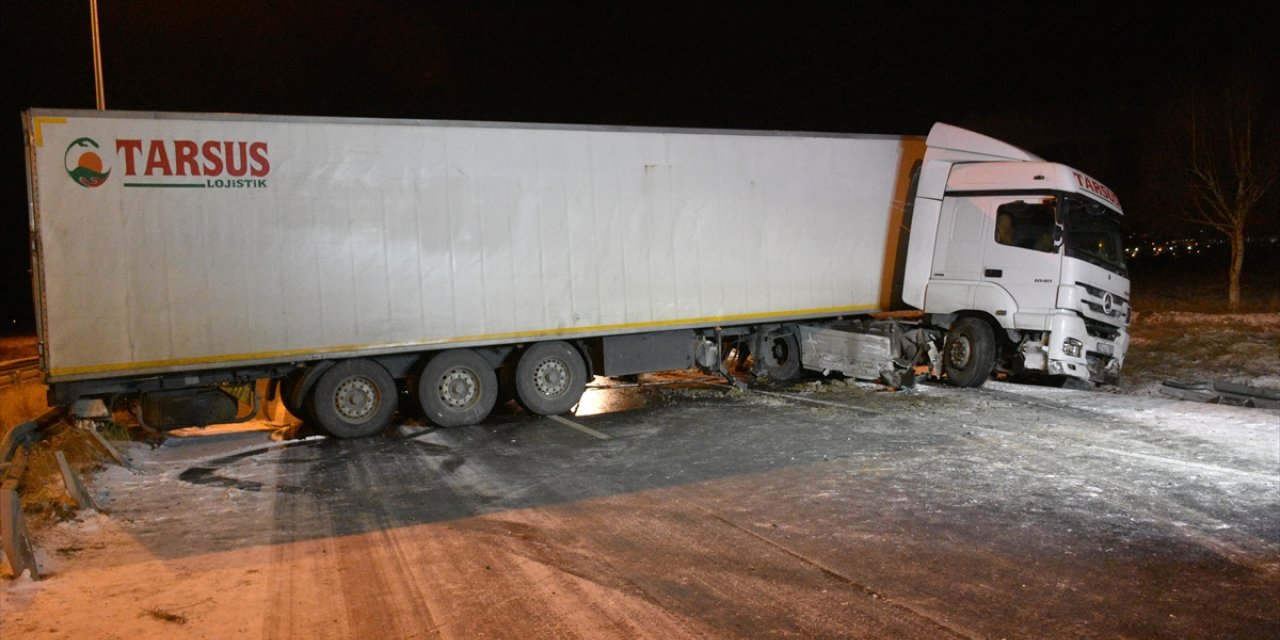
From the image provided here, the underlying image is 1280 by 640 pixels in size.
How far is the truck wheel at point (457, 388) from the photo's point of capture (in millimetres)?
11078

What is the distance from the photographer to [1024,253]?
1302cm

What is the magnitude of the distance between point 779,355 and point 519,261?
5.33 metres

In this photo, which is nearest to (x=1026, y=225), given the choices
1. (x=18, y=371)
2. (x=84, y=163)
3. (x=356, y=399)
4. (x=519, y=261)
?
(x=519, y=261)

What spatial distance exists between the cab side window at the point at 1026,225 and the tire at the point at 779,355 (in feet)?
11.5

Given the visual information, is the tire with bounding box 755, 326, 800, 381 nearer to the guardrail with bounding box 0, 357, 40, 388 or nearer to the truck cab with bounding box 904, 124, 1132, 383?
the truck cab with bounding box 904, 124, 1132, 383

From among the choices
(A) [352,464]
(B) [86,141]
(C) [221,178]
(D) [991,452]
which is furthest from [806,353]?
(B) [86,141]

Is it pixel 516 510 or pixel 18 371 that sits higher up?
pixel 516 510

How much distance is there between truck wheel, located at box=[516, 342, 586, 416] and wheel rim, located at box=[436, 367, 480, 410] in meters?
0.61

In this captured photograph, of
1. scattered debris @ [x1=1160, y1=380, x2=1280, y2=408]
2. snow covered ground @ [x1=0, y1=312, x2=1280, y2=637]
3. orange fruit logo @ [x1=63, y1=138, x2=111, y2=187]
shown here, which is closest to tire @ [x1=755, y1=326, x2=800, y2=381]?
snow covered ground @ [x1=0, y1=312, x2=1280, y2=637]

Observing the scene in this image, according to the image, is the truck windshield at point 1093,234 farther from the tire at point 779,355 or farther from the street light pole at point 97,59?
the street light pole at point 97,59

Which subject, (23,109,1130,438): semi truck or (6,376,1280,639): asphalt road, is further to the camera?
(23,109,1130,438): semi truck

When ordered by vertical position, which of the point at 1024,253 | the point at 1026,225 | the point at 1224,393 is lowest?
the point at 1224,393

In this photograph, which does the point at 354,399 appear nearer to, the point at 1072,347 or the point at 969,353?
the point at 969,353

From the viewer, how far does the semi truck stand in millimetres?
9344
